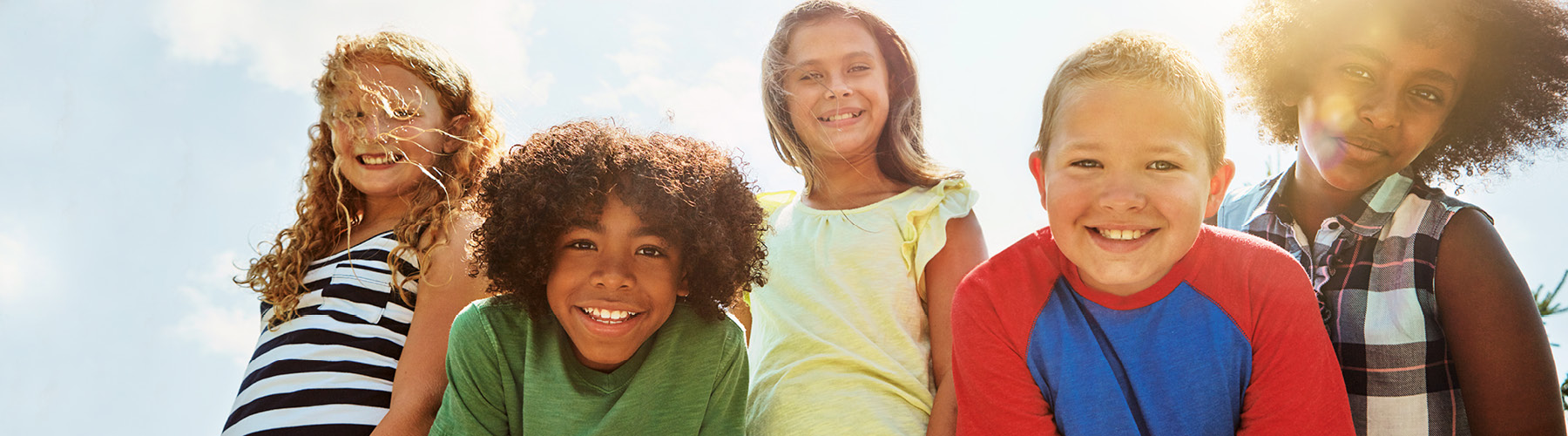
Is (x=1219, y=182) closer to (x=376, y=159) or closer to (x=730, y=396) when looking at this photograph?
(x=730, y=396)

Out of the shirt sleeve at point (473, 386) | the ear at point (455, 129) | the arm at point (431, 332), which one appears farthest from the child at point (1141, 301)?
the ear at point (455, 129)

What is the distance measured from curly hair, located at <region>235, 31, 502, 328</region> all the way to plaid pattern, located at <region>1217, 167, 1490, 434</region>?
283cm

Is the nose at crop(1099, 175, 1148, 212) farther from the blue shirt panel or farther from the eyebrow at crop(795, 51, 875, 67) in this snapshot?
the eyebrow at crop(795, 51, 875, 67)

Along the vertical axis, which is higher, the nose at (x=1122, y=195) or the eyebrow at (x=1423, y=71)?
the eyebrow at (x=1423, y=71)

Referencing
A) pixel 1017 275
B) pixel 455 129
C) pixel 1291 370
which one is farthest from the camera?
pixel 455 129

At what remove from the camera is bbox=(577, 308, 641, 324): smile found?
9.16 ft

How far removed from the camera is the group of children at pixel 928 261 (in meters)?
2.40

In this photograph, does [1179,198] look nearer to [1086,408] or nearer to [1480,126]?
[1086,408]

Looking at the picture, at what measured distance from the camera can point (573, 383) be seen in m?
2.89

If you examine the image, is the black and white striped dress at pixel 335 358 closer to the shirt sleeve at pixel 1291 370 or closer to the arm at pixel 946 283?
the arm at pixel 946 283

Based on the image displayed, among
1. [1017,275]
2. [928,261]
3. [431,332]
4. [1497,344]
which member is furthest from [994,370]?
[431,332]

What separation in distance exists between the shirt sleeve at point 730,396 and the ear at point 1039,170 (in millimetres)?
1037

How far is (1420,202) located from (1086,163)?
1.23 meters

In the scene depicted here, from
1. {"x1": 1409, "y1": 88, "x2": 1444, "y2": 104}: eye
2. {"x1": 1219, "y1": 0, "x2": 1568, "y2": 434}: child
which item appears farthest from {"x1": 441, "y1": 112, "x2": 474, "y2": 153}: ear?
{"x1": 1409, "y1": 88, "x2": 1444, "y2": 104}: eye
